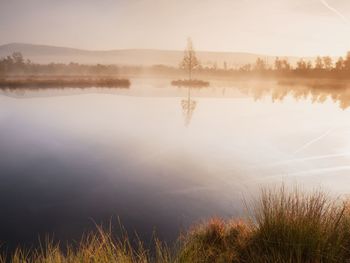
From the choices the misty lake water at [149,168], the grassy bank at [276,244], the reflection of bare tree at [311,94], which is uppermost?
the reflection of bare tree at [311,94]

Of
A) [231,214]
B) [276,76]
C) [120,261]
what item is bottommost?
[231,214]

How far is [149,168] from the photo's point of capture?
31.2ft

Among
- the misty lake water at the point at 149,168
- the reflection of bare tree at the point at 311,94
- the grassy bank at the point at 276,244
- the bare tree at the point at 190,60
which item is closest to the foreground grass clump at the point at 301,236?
the grassy bank at the point at 276,244

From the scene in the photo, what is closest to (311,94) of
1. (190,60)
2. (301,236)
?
(190,60)

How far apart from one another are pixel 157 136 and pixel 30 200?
797 centimetres

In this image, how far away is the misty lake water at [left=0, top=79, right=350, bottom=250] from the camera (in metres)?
6.21

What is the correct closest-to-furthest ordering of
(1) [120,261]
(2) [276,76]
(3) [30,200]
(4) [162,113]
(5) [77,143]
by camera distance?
(1) [120,261], (3) [30,200], (5) [77,143], (4) [162,113], (2) [276,76]

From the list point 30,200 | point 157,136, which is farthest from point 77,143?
point 30,200

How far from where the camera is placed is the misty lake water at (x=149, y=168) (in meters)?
6.21

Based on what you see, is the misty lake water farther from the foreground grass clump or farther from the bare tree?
the bare tree

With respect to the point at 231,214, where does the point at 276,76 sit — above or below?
above

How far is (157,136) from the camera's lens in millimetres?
14367

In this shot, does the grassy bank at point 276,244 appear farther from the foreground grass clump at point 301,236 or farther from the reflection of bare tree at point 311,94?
the reflection of bare tree at point 311,94

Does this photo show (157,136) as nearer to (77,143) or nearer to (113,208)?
(77,143)
